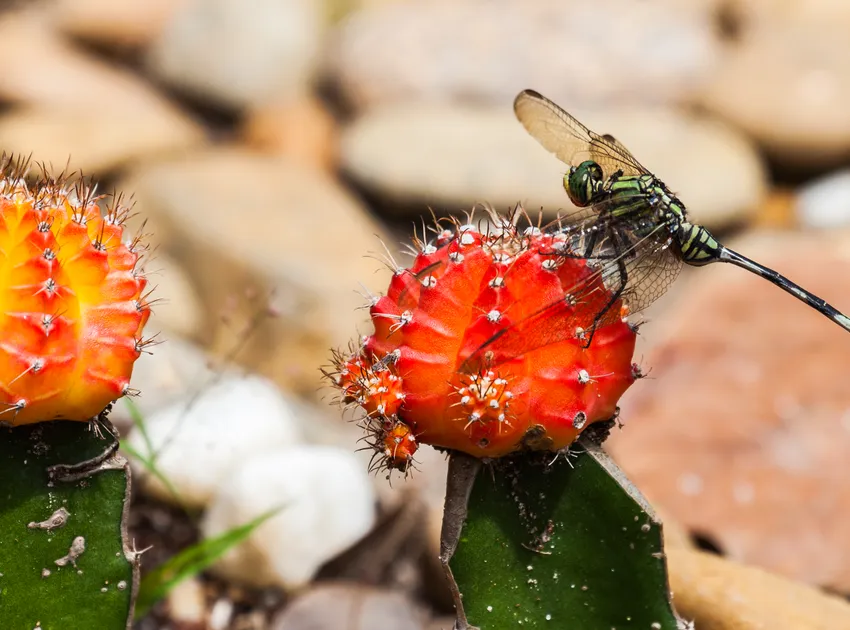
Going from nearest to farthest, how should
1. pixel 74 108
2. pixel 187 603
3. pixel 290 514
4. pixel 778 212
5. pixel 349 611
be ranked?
pixel 349 611 → pixel 187 603 → pixel 290 514 → pixel 778 212 → pixel 74 108

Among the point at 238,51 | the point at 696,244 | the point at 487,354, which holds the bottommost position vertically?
the point at 487,354

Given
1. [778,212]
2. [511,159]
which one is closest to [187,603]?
[511,159]

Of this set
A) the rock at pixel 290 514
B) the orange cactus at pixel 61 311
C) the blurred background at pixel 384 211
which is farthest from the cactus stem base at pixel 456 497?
the rock at pixel 290 514

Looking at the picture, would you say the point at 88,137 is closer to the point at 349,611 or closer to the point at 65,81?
the point at 65,81

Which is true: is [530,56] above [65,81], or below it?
above

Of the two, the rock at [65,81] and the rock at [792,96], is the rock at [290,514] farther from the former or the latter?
the rock at [792,96]

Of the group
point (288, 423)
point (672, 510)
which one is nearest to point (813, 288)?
point (672, 510)
